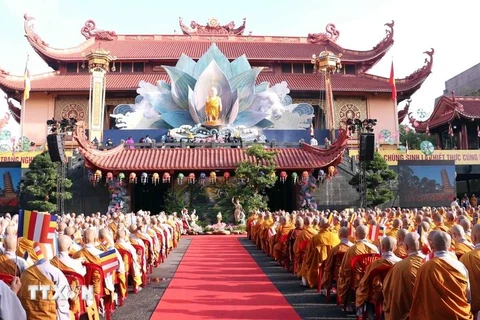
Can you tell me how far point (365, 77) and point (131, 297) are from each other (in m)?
27.9

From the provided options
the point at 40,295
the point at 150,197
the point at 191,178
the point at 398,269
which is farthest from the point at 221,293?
the point at 150,197

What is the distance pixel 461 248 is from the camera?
569 centimetres

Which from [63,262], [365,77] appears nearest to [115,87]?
[365,77]

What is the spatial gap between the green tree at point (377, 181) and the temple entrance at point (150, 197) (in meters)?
9.61

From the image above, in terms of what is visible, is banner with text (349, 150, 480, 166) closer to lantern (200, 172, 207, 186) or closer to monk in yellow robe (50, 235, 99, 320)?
lantern (200, 172, 207, 186)

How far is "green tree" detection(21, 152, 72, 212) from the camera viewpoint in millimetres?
21453

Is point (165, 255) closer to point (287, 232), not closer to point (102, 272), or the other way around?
point (287, 232)

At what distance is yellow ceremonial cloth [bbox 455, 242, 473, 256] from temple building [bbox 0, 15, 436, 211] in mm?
17127

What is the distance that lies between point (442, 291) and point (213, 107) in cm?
2426

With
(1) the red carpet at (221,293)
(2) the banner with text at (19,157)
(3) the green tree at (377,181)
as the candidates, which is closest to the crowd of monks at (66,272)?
(1) the red carpet at (221,293)

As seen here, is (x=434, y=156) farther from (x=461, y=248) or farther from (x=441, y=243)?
(x=441, y=243)

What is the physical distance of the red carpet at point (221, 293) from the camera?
21.6 ft

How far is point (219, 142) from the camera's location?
23.9m

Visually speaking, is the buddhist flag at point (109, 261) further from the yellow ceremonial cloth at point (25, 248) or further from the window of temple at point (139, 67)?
the window of temple at point (139, 67)
